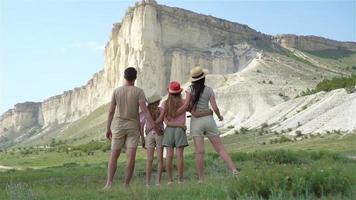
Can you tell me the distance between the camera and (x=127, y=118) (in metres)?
10.6

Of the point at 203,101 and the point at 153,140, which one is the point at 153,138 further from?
the point at 203,101

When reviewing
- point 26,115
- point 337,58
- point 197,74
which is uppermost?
point 337,58

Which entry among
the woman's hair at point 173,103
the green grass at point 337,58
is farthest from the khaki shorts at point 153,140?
the green grass at point 337,58

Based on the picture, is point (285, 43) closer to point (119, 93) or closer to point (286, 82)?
point (286, 82)

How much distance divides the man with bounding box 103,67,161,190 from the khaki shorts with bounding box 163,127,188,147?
61 centimetres

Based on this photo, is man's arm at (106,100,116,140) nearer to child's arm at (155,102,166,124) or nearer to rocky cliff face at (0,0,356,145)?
child's arm at (155,102,166,124)

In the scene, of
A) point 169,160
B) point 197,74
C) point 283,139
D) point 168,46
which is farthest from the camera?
point 168,46

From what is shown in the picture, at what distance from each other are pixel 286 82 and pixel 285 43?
59.6 m

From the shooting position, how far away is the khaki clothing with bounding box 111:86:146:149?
10539 mm

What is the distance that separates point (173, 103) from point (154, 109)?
0.74m

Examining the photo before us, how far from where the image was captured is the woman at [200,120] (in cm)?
1045

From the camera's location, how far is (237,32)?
383 feet

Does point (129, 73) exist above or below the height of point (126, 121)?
above

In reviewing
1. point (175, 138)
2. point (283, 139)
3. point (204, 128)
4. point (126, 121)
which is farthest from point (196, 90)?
point (283, 139)
